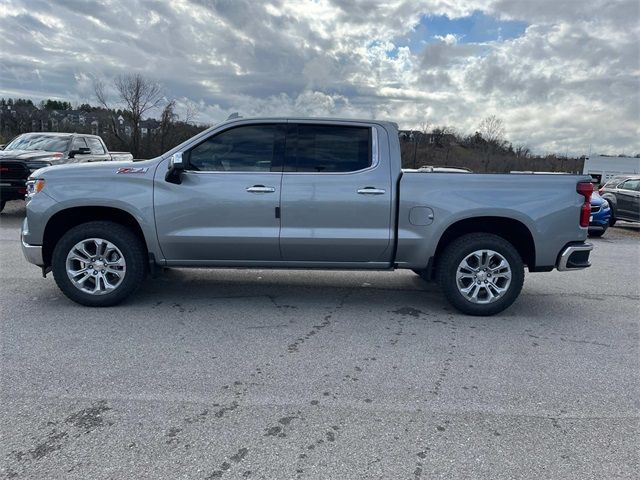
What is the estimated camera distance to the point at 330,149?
197 inches

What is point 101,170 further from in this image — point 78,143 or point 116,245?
point 78,143

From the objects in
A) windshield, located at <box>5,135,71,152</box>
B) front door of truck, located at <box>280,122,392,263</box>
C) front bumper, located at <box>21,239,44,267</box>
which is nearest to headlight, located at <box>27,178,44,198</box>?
front bumper, located at <box>21,239,44,267</box>

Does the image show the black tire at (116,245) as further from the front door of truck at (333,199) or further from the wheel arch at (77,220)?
the front door of truck at (333,199)

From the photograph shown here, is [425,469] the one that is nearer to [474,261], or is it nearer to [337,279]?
[474,261]

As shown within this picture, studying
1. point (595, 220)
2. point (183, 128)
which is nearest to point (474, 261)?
point (595, 220)

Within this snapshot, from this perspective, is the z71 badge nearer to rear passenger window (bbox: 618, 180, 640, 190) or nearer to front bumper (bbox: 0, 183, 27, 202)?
front bumper (bbox: 0, 183, 27, 202)

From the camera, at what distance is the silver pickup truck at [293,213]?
4840 mm

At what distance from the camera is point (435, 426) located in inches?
117

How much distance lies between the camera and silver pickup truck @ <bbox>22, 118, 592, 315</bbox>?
4.84 metres

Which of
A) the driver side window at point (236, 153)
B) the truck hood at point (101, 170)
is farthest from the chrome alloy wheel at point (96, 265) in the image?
the driver side window at point (236, 153)

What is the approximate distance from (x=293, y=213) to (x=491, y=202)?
2.01m

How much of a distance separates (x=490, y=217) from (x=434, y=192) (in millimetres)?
668

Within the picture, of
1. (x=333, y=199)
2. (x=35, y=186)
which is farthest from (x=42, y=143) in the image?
(x=333, y=199)

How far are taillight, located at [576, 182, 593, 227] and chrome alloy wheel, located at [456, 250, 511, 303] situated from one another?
885 millimetres
